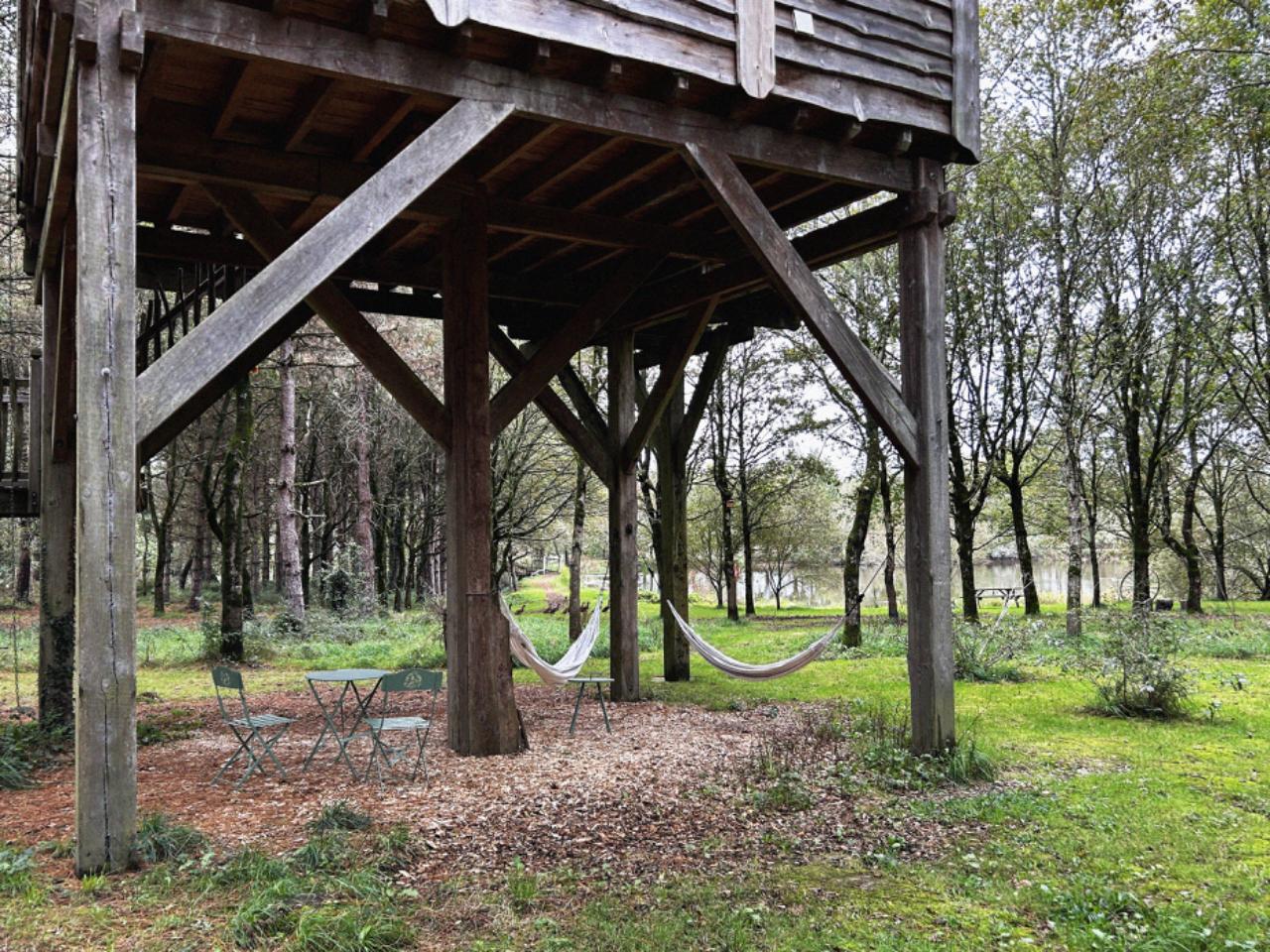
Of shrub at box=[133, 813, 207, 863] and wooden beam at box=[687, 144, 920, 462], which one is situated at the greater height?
wooden beam at box=[687, 144, 920, 462]

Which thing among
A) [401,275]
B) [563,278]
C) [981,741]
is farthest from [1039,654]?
[401,275]

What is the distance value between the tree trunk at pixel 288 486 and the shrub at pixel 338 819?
9085 mm

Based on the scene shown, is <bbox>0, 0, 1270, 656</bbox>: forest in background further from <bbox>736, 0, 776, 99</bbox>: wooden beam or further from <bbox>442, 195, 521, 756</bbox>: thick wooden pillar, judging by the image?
<bbox>736, 0, 776, 99</bbox>: wooden beam

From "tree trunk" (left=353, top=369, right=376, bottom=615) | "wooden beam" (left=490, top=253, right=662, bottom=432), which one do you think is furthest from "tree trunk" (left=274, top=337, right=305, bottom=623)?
"wooden beam" (left=490, top=253, right=662, bottom=432)

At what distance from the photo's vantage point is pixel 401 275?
24.7 feet

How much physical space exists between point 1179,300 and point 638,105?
13.5 meters

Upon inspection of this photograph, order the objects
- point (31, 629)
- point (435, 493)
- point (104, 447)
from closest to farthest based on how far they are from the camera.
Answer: point (104, 447)
point (31, 629)
point (435, 493)

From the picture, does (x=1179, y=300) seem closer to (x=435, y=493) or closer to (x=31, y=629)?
(x=435, y=493)

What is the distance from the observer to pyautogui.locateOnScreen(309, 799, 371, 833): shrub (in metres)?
4.19

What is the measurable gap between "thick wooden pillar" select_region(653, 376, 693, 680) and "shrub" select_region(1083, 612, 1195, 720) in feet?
12.3

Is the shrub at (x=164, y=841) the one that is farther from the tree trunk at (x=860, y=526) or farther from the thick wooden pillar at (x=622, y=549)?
the tree trunk at (x=860, y=526)

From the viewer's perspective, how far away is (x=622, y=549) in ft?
26.9

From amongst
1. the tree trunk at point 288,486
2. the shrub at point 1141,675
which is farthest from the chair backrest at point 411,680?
the tree trunk at point 288,486

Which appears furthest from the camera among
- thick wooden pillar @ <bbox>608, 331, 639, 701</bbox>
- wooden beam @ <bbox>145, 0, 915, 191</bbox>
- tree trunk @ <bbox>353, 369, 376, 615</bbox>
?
tree trunk @ <bbox>353, 369, 376, 615</bbox>
